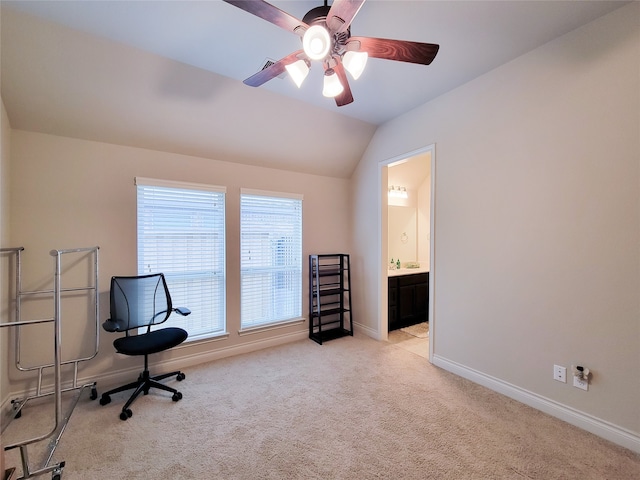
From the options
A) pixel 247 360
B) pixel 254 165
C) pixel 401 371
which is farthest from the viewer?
pixel 254 165

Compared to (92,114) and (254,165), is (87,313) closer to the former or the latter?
(92,114)

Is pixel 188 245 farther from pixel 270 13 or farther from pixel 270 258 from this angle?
pixel 270 13

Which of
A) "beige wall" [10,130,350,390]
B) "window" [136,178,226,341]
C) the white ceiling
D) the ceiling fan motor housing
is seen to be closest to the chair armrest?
"beige wall" [10,130,350,390]

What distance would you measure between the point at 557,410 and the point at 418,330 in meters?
1.98

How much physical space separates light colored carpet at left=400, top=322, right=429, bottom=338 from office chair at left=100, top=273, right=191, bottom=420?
2.98 meters

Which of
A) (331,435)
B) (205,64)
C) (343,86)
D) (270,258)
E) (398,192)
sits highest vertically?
(205,64)

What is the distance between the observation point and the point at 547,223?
209 cm

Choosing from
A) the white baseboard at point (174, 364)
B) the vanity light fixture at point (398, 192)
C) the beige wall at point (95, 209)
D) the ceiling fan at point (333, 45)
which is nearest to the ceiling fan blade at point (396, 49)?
the ceiling fan at point (333, 45)

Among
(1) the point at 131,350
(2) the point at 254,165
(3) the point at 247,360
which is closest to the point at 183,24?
(2) the point at 254,165

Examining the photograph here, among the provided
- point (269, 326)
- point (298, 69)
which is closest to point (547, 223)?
point (298, 69)

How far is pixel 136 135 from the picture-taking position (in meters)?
2.56

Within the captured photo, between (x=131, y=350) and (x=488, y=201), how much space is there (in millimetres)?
3301

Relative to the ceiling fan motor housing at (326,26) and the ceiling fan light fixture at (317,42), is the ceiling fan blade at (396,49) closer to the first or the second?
the ceiling fan motor housing at (326,26)

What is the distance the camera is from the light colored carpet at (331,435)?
1.58 meters
